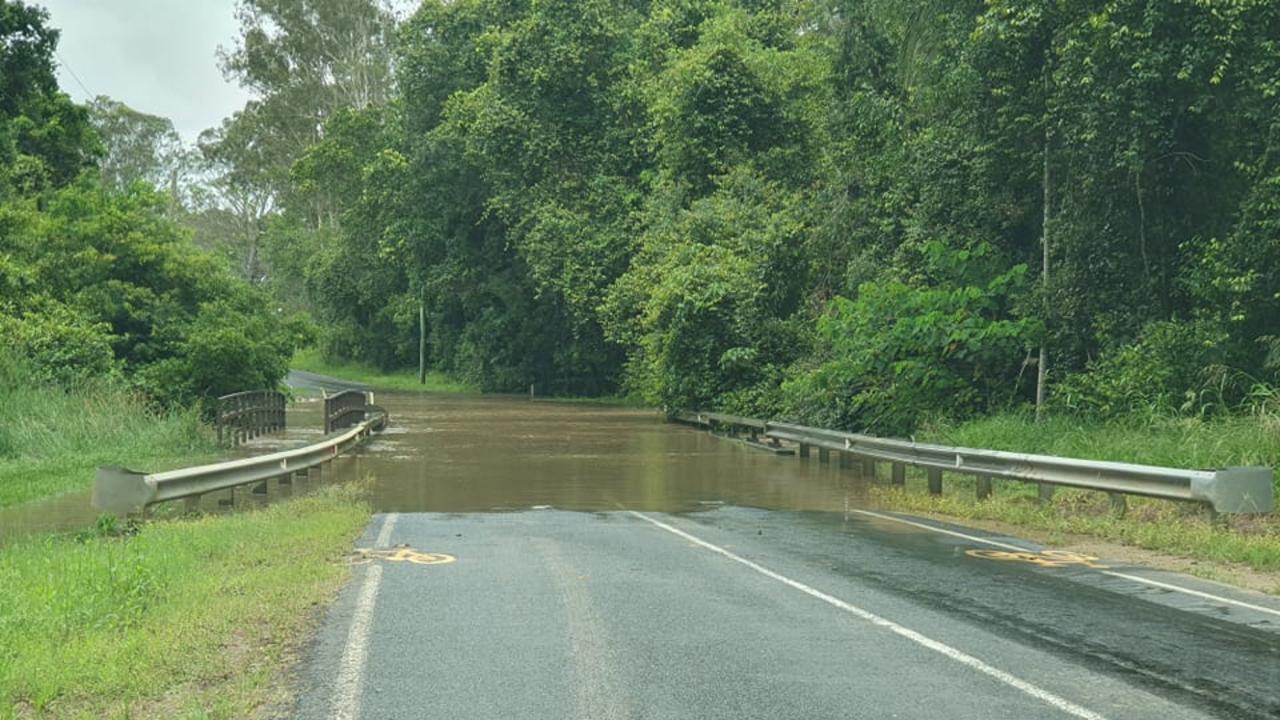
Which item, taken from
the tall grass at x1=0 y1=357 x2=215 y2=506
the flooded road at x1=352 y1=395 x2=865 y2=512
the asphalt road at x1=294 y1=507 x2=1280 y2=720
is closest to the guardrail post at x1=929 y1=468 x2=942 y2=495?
the flooded road at x1=352 y1=395 x2=865 y2=512

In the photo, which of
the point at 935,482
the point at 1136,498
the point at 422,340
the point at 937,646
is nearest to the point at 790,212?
the point at 935,482

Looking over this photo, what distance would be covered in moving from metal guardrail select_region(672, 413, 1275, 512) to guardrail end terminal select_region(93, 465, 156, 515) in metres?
10.3

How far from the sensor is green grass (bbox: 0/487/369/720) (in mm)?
6441

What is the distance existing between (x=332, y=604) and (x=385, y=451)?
696 inches

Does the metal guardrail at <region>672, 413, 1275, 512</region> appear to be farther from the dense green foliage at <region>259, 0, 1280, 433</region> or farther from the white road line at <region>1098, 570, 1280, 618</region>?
the dense green foliage at <region>259, 0, 1280, 433</region>

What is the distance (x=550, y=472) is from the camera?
22000mm

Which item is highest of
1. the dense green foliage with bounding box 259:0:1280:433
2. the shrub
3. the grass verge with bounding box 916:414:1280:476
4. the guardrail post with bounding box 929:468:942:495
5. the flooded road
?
the dense green foliage with bounding box 259:0:1280:433

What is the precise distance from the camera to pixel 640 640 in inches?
309

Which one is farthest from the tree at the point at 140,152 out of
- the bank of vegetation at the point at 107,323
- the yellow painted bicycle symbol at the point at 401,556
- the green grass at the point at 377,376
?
the yellow painted bicycle symbol at the point at 401,556

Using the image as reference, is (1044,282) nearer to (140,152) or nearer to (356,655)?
(356,655)

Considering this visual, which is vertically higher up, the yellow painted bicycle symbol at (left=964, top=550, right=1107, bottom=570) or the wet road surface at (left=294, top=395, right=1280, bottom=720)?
the wet road surface at (left=294, top=395, right=1280, bottom=720)

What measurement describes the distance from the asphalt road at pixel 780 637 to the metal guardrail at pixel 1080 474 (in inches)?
68.5

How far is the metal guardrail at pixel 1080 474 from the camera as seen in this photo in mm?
12289

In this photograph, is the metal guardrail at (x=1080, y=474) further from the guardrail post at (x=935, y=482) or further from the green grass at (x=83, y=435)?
the green grass at (x=83, y=435)
